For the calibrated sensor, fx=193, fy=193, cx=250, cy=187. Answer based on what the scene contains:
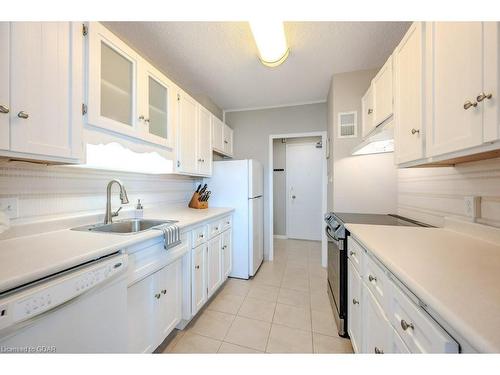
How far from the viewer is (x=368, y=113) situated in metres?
1.87

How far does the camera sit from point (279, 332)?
1514 millimetres

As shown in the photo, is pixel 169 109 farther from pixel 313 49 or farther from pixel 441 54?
pixel 441 54

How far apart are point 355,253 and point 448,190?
75 cm

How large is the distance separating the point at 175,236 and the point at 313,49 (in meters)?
2.01

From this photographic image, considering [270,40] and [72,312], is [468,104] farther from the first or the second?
[72,312]

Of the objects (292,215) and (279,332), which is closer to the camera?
(279,332)

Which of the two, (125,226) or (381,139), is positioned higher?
(381,139)

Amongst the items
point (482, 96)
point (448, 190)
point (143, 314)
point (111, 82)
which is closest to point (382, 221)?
point (448, 190)

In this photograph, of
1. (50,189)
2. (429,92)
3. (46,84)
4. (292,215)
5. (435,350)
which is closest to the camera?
(435,350)

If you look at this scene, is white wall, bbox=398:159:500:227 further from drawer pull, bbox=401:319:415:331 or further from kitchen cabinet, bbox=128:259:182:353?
kitchen cabinet, bbox=128:259:182:353

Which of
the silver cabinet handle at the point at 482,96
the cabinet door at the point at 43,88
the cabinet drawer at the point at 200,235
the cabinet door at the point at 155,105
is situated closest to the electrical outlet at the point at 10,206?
the cabinet door at the point at 43,88

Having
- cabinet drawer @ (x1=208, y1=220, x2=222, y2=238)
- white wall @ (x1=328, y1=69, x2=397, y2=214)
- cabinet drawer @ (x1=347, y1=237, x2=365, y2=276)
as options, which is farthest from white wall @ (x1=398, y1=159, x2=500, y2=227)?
cabinet drawer @ (x1=208, y1=220, x2=222, y2=238)

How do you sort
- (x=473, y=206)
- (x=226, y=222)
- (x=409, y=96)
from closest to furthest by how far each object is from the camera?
(x=473, y=206) < (x=409, y=96) < (x=226, y=222)
